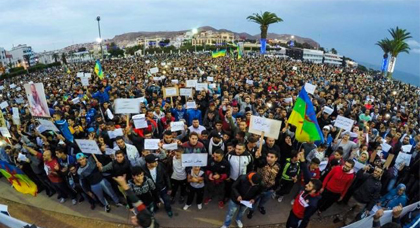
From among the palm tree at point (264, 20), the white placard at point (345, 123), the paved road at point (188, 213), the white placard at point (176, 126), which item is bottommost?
the paved road at point (188, 213)

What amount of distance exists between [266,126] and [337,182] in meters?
1.77

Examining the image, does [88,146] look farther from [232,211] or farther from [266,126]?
[266,126]

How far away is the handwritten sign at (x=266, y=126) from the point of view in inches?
199

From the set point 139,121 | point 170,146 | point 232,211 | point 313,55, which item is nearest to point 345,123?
point 232,211

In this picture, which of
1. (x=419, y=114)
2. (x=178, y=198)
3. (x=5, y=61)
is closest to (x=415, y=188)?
(x=178, y=198)

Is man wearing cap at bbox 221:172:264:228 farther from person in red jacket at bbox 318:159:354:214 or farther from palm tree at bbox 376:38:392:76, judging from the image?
palm tree at bbox 376:38:392:76

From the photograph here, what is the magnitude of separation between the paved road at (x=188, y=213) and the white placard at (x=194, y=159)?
4.62 ft

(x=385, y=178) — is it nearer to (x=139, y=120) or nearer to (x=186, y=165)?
(x=186, y=165)

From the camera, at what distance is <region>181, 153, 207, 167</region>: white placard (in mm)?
4438

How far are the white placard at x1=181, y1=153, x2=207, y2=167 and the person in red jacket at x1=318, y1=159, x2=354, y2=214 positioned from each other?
2.32 meters

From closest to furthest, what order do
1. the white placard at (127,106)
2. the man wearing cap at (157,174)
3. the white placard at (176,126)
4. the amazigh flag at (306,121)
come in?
the man wearing cap at (157,174)
the amazigh flag at (306,121)
the white placard at (176,126)
the white placard at (127,106)

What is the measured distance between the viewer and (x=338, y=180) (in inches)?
183

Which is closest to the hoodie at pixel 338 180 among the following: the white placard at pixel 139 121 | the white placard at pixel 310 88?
the white placard at pixel 139 121

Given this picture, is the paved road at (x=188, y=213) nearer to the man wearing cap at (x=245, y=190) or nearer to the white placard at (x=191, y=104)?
the man wearing cap at (x=245, y=190)
